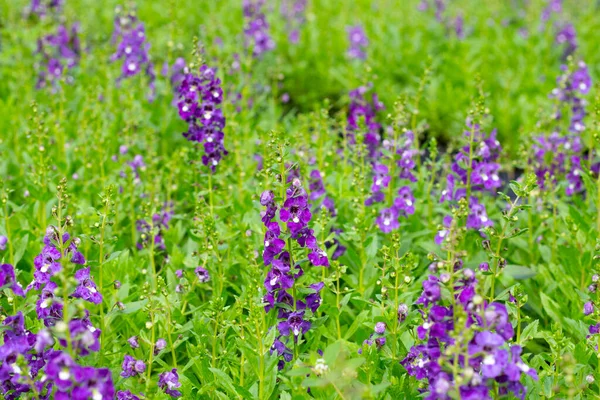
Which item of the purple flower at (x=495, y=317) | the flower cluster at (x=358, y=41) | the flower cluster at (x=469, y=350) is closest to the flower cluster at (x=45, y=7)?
the flower cluster at (x=358, y=41)

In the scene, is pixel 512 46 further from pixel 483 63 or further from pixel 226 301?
pixel 226 301

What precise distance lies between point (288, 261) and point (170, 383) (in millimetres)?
818

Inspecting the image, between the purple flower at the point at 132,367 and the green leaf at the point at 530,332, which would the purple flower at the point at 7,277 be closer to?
the purple flower at the point at 132,367

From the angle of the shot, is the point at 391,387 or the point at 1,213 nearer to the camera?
Result: the point at 391,387

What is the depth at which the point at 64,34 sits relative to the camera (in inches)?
348

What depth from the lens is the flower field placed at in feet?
10.3

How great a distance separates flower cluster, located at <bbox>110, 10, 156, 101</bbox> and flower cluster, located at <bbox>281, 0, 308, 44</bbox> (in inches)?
138

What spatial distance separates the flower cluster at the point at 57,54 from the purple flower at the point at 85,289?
3993 millimetres

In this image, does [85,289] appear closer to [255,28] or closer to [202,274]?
[202,274]

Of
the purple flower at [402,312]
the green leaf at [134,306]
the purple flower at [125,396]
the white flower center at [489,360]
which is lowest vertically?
the purple flower at [125,396]

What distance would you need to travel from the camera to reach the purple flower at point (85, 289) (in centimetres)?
339

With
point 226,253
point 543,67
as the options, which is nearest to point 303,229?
point 226,253

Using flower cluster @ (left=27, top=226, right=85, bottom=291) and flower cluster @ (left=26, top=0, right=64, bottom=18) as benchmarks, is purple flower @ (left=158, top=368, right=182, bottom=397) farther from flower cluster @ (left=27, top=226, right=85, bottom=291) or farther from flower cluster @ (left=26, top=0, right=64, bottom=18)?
flower cluster @ (left=26, top=0, right=64, bottom=18)

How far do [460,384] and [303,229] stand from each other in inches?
46.1
